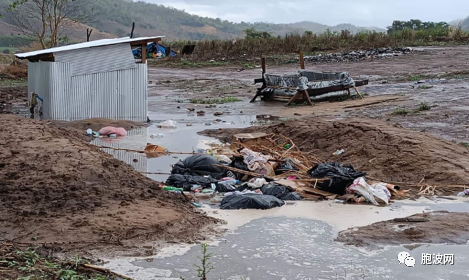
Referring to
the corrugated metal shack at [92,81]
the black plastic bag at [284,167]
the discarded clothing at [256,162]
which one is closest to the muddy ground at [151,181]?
the corrugated metal shack at [92,81]

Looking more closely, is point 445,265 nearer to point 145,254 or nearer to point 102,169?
point 145,254

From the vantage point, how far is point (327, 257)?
6.29 metres

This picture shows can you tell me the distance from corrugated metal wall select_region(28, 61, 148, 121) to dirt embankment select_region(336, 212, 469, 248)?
10.4m

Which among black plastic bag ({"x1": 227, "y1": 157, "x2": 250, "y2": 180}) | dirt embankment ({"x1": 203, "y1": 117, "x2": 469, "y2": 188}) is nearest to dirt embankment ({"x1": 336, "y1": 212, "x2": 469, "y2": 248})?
dirt embankment ({"x1": 203, "y1": 117, "x2": 469, "y2": 188})

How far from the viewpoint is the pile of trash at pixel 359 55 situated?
31.5 metres

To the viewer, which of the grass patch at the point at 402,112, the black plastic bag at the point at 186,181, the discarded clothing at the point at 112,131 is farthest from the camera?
the grass patch at the point at 402,112

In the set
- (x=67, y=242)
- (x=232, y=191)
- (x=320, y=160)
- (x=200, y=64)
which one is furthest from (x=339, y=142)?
(x=200, y=64)

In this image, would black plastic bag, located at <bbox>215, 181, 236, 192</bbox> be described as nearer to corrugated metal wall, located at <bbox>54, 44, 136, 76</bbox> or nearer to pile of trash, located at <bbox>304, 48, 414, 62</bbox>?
corrugated metal wall, located at <bbox>54, 44, 136, 76</bbox>

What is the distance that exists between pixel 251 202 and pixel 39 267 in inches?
135

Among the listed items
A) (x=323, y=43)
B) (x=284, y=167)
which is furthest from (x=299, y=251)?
(x=323, y=43)

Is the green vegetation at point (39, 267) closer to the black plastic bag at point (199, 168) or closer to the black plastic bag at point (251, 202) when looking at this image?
the black plastic bag at point (251, 202)

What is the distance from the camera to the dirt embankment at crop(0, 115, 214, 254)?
656 centimetres

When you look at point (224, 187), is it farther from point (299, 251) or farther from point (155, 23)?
point (155, 23)

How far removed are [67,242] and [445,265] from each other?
12.3ft
